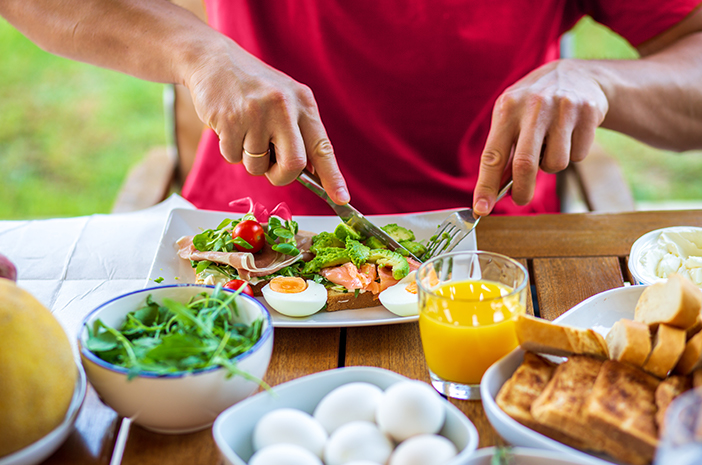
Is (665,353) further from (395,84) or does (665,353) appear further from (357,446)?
(395,84)

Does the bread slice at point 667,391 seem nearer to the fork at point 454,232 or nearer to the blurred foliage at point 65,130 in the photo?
the fork at point 454,232

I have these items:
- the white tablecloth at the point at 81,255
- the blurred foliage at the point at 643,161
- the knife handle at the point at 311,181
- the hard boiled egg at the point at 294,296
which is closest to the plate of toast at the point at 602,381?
the hard boiled egg at the point at 294,296

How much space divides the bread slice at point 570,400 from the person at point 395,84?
60 cm

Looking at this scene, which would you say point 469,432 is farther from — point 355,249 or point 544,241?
point 544,241

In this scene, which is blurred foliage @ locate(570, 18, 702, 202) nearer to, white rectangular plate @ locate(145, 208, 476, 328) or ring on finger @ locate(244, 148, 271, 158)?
white rectangular plate @ locate(145, 208, 476, 328)

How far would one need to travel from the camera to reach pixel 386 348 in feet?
3.59

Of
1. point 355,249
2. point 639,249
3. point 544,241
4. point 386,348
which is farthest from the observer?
point 544,241

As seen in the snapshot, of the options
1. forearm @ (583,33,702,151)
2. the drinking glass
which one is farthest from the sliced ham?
forearm @ (583,33,702,151)

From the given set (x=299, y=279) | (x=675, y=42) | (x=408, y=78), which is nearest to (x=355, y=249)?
(x=299, y=279)

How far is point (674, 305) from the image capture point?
0.81 m

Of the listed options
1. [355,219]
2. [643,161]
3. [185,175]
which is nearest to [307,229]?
[355,219]

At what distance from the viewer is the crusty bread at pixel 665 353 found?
2.56 ft

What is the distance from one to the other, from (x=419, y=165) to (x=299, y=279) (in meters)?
Result: 0.82

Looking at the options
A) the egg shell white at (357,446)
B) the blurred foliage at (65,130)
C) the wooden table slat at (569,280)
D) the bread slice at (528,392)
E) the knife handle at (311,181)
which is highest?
the egg shell white at (357,446)
